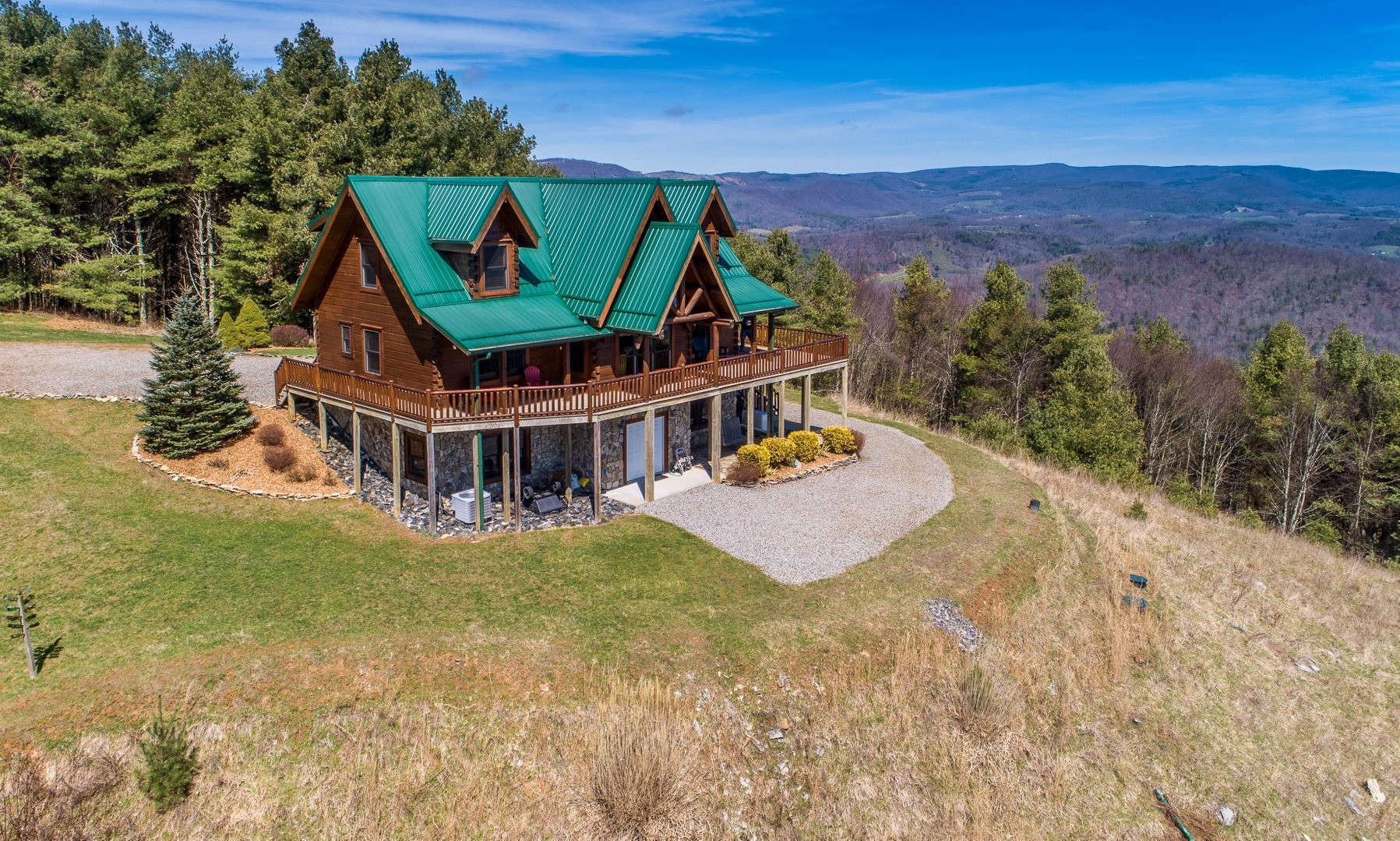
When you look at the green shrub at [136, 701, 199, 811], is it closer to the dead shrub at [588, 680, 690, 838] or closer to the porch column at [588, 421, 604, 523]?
the dead shrub at [588, 680, 690, 838]

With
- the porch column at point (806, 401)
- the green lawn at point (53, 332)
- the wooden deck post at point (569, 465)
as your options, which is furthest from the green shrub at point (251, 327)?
the porch column at point (806, 401)

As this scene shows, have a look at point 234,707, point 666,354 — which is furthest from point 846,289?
point 234,707

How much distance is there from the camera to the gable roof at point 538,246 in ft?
74.5

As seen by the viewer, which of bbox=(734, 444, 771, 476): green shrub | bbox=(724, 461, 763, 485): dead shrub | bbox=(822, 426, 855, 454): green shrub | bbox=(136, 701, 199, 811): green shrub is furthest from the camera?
bbox=(822, 426, 855, 454): green shrub

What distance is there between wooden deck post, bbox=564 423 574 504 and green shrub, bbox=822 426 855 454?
32.8 ft

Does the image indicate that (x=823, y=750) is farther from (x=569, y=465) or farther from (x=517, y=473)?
(x=569, y=465)

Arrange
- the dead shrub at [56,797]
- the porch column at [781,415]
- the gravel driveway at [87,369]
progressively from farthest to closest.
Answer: the porch column at [781,415], the gravel driveway at [87,369], the dead shrub at [56,797]

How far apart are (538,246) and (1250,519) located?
124ft

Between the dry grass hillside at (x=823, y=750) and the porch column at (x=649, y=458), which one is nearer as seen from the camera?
the dry grass hillside at (x=823, y=750)

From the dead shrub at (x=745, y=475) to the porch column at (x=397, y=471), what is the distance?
10216 millimetres

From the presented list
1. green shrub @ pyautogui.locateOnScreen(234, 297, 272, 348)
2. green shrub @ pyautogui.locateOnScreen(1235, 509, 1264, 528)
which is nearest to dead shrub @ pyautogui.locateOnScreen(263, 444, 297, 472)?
green shrub @ pyautogui.locateOnScreen(234, 297, 272, 348)

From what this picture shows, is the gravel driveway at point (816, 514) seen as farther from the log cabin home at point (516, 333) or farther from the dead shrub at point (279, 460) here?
the dead shrub at point (279, 460)

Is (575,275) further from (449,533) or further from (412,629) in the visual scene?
(412,629)

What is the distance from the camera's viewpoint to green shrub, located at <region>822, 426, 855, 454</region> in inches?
1201
